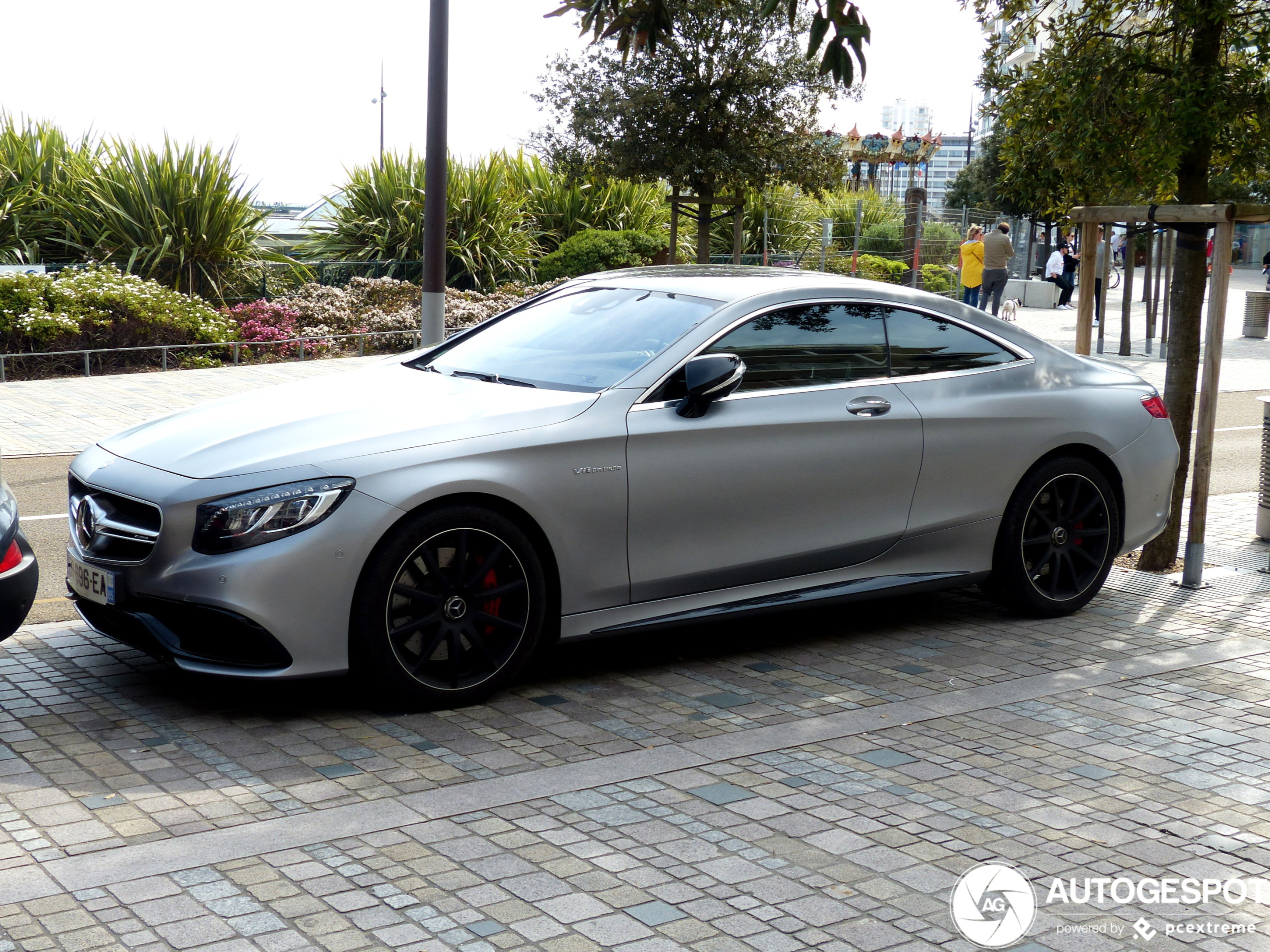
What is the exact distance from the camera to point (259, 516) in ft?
15.6

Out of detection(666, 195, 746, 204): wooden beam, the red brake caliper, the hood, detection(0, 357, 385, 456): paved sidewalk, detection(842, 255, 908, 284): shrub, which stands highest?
detection(666, 195, 746, 204): wooden beam

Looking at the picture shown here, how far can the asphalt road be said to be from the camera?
273 inches

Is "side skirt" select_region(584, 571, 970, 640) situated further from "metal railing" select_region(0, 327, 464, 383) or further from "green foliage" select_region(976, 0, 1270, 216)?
"metal railing" select_region(0, 327, 464, 383)

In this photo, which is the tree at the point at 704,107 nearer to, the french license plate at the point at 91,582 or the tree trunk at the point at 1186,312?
the tree trunk at the point at 1186,312

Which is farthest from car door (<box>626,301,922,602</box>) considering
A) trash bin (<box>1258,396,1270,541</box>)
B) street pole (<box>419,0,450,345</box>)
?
street pole (<box>419,0,450,345</box>)

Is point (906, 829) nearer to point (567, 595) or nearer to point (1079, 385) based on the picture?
point (567, 595)

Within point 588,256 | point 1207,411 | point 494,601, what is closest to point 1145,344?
point 588,256

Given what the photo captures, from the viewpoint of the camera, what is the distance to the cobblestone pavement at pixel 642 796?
11.6ft

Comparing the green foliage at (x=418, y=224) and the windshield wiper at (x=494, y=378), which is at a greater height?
the green foliage at (x=418, y=224)

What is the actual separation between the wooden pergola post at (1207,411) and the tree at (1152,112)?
0.27 metres

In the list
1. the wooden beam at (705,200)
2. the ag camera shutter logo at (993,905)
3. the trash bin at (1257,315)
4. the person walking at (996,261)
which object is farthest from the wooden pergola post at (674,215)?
the ag camera shutter logo at (993,905)

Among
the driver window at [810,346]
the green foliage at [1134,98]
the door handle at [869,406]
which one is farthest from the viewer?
the green foliage at [1134,98]

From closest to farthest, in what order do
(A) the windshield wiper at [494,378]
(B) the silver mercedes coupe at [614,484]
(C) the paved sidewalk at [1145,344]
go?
1. (B) the silver mercedes coupe at [614,484]
2. (A) the windshield wiper at [494,378]
3. (C) the paved sidewalk at [1145,344]

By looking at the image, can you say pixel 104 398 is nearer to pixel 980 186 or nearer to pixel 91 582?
pixel 91 582
